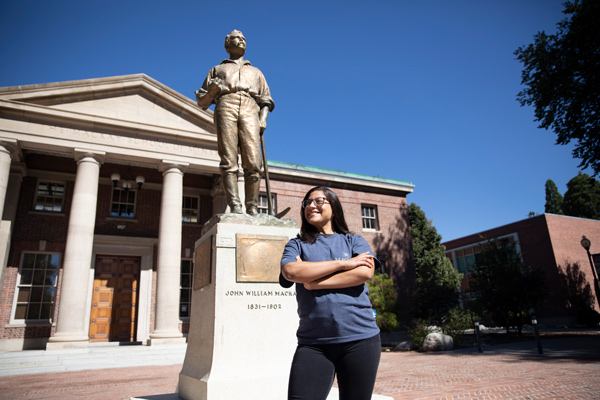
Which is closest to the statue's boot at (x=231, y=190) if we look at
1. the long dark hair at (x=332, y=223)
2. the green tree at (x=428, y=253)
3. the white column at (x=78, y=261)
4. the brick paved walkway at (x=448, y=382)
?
the brick paved walkway at (x=448, y=382)

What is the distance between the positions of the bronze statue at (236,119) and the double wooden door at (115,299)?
14323 mm

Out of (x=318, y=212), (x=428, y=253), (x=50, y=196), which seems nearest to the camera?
(x=318, y=212)

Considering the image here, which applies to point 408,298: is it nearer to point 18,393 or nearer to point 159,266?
point 159,266

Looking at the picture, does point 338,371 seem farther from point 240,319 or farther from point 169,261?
point 169,261

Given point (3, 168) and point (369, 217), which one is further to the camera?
point (369, 217)

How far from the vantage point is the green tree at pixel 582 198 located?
40.8m

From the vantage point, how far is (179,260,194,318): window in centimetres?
1784

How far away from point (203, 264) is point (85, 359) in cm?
984

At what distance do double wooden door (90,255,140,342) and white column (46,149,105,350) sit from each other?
256cm

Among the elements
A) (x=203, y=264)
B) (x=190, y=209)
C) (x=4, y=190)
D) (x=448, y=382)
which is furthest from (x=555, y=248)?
(x=4, y=190)

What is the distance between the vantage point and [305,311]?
2068 millimetres

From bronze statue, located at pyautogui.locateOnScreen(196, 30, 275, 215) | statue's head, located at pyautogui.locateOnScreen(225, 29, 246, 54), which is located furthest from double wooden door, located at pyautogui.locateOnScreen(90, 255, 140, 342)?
statue's head, located at pyautogui.locateOnScreen(225, 29, 246, 54)

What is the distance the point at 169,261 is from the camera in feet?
48.4

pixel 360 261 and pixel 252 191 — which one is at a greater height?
pixel 252 191
